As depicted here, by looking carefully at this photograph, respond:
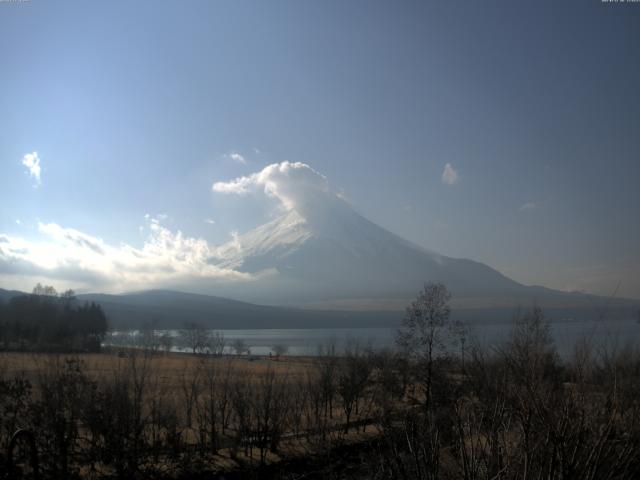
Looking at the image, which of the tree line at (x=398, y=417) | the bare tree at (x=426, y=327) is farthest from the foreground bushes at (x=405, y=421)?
the bare tree at (x=426, y=327)

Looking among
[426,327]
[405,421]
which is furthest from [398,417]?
[405,421]

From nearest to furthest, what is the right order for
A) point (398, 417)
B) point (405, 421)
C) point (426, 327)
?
point (405, 421)
point (398, 417)
point (426, 327)

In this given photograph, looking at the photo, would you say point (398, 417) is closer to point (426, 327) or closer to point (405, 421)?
point (426, 327)

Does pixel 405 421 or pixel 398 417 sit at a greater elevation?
pixel 405 421

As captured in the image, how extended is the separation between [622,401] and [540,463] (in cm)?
309

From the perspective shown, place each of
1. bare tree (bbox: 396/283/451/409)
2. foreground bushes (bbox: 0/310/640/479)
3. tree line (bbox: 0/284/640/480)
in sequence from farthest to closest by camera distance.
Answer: bare tree (bbox: 396/283/451/409)
tree line (bbox: 0/284/640/480)
foreground bushes (bbox: 0/310/640/479)

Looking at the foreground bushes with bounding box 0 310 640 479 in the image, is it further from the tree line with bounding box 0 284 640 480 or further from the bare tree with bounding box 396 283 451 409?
the bare tree with bounding box 396 283 451 409

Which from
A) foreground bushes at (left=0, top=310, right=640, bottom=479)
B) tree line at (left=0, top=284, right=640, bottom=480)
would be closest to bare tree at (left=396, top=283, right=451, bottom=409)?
tree line at (left=0, top=284, right=640, bottom=480)

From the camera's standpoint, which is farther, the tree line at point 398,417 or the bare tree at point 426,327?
the bare tree at point 426,327

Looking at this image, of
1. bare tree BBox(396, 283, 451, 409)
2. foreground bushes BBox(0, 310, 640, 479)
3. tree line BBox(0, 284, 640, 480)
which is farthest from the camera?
bare tree BBox(396, 283, 451, 409)

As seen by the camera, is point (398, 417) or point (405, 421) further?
point (398, 417)

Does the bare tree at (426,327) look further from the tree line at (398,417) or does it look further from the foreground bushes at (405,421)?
the foreground bushes at (405,421)

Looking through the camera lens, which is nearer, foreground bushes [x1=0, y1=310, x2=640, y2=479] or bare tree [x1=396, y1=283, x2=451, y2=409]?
foreground bushes [x1=0, y1=310, x2=640, y2=479]

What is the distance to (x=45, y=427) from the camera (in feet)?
46.8
